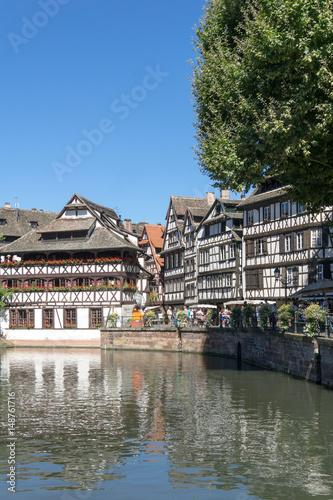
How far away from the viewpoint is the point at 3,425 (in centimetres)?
1820

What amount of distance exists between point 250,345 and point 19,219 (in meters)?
40.7

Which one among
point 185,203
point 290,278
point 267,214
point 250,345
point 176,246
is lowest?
point 250,345

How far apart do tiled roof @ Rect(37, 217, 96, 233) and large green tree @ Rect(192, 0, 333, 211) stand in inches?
1298

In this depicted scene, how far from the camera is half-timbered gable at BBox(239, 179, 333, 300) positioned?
42406mm

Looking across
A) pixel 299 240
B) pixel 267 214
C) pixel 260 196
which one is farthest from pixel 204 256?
pixel 299 240

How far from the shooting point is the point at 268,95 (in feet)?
76.6

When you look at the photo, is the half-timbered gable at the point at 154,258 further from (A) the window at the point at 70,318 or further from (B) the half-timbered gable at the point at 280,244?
(B) the half-timbered gable at the point at 280,244

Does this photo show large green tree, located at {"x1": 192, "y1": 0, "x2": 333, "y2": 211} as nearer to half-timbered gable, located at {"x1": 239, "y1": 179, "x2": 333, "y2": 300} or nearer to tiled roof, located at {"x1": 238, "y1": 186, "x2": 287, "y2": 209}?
half-timbered gable, located at {"x1": 239, "y1": 179, "x2": 333, "y2": 300}

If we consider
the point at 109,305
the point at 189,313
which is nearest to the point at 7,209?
the point at 109,305

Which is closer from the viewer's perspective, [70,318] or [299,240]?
[299,240]

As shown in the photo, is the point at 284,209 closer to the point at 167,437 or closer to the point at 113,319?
the point at 113,319

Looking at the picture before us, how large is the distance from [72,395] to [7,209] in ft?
170

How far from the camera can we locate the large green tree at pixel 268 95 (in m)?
20.9

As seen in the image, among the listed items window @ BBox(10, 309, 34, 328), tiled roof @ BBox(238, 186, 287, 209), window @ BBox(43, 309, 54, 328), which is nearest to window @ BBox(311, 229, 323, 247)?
tiled roof @ BBox(238, 186, 287, 209)
